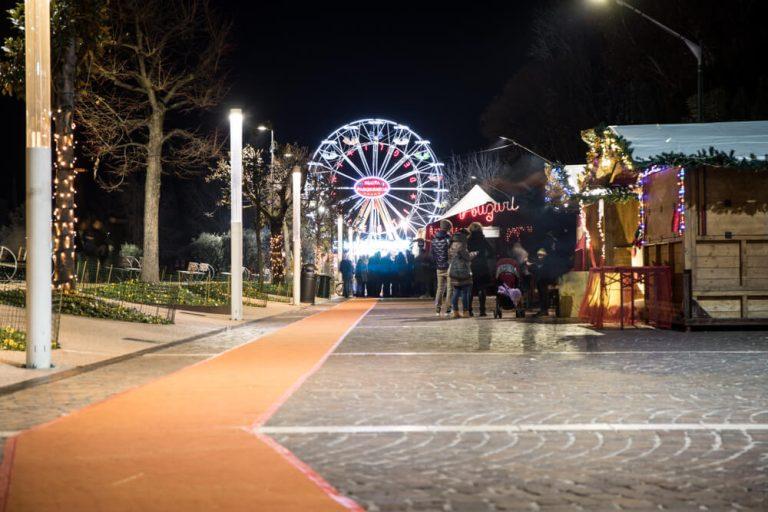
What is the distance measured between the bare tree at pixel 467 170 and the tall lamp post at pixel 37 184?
214 ft

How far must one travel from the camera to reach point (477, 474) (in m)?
Result: 5.40

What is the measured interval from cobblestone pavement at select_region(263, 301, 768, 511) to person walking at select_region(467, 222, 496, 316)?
828 centimetres

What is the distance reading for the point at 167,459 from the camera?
19.5ft

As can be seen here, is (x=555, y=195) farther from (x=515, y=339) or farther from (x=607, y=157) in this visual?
(x=515, y=339)

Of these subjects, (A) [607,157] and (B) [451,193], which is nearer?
(A) [607,157]

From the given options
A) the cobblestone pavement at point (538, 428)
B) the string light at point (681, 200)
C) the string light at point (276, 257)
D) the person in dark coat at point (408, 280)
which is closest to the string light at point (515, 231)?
the person in dark coat at point (408, 280)

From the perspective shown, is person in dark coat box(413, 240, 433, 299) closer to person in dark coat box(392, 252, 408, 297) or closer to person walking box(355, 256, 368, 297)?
person in dark coat box(392, 252, 408, 297)

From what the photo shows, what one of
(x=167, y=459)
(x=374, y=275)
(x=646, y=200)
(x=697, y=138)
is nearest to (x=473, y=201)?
(x=374, y=275)

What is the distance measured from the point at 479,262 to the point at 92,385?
13317 mm

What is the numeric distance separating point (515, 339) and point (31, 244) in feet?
25.2

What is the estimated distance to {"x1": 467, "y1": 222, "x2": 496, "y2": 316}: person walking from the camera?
21.2 m

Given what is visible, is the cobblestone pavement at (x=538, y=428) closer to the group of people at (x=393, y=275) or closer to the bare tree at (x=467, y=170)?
the group of people at (x=393, y=275)

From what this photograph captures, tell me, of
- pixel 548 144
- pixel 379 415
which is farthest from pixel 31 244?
pixel 548 144

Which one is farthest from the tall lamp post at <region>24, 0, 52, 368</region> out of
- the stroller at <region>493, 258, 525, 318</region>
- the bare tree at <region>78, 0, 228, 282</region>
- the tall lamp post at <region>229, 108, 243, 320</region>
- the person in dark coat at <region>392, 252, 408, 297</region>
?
the person in dark coat at <region>392, 252, 408, 297</region>
